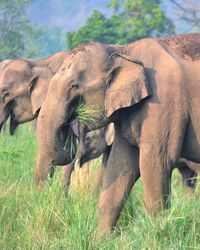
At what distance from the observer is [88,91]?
5.87 meters

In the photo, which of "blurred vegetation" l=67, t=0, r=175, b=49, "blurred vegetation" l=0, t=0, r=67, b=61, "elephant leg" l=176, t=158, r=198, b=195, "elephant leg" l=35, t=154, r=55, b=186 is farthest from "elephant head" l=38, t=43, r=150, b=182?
"blurred vegetation" l=0, t=0, r=67, b=61

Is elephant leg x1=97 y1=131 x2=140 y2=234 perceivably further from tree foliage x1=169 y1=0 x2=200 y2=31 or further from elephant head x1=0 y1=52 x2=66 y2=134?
tree foliage x1=169 y1=0 x2=200 y2=31

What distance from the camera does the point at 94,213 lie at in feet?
19.6

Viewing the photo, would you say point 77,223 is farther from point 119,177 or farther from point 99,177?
point 99,177

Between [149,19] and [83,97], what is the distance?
25.7 m

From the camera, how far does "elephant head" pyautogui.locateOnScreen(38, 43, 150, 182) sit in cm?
579

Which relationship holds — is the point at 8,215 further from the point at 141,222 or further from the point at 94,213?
the point at 141,222

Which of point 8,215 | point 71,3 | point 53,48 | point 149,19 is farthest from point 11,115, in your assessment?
point 71,3

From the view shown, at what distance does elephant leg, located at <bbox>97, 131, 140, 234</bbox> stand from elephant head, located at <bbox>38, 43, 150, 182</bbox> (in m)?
0.44

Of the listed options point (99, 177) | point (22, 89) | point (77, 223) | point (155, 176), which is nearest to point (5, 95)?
point (22, 89)

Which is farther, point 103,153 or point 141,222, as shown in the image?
point 103,153

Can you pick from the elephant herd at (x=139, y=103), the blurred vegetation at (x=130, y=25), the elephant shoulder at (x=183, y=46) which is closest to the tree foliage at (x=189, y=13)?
the blurred vegetation at (x=130, y=25)

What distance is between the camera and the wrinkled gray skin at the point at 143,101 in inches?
228

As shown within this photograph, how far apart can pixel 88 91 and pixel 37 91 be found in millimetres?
3360
